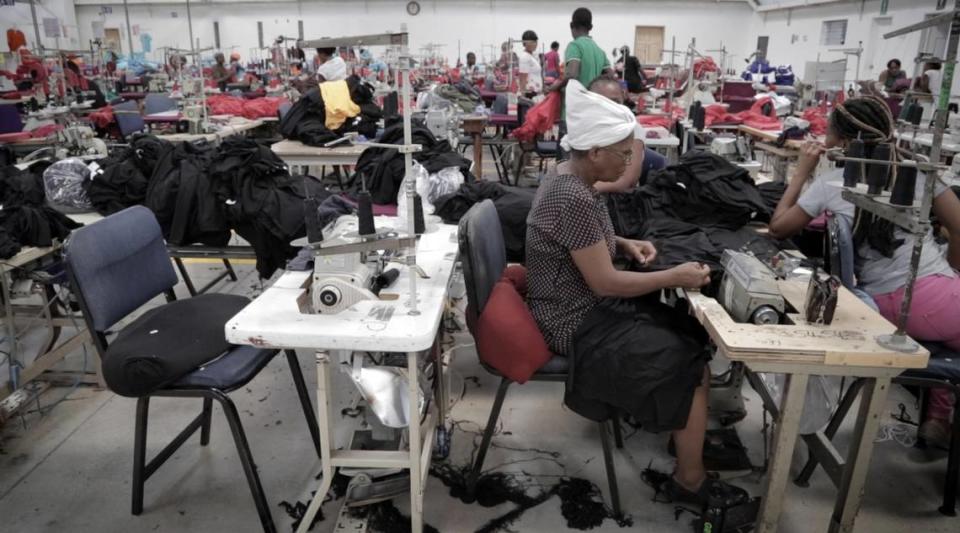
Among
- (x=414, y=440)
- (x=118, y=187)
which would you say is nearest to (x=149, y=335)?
(x=414, y=440)

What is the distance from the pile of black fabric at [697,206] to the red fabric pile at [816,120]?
268 centimetres

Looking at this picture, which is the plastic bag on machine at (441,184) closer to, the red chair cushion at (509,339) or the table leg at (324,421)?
the red chair cushion at (509,339)

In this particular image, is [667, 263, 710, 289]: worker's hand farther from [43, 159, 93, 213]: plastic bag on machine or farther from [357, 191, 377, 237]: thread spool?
[43, 159, 93, 213]: plastic bag on machine

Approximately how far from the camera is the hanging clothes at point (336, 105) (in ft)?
15.4

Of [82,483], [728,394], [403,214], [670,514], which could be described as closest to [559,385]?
[728,394]

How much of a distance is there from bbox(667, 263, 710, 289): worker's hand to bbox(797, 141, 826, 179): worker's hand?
33.1 inches

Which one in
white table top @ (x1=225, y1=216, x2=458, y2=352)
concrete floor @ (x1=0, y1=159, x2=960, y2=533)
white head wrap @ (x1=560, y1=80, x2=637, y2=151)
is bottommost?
concrete floor @ (x1=0, y1=159, x2=960, y2=533)

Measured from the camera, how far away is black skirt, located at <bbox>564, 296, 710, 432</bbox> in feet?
6.20

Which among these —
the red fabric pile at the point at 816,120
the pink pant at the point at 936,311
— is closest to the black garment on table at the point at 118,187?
the pink pant at the point at 936,311

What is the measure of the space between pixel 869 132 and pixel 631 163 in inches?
35.8

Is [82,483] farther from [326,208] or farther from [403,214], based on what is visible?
[403,214]

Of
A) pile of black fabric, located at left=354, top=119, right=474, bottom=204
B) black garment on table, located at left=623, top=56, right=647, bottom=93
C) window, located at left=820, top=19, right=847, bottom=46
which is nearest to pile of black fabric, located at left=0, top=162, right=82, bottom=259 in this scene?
pile of black fabric, located at left=354, top=119, right=474, bottom=204

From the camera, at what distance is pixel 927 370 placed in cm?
204

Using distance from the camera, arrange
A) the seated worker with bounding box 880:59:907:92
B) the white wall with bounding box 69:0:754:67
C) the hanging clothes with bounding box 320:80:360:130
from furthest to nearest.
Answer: the white wall with bounding box 69:0:754:67, the seated worker with bounding box 880:59:907:92, the hanging clothes with bounding box 320:80:360:130
